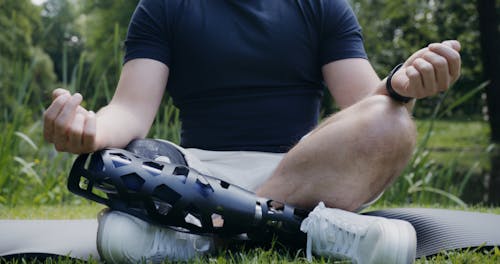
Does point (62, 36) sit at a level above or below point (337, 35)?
below

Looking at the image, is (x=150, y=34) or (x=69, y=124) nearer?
(x=69, y=124)

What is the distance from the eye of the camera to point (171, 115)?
320 centimetres

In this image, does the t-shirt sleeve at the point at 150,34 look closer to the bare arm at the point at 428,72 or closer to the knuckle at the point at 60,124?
the knuckle at the point at 60,124

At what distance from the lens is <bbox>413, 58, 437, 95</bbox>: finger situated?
1223 millimetres

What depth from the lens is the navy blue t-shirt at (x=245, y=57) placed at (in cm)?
177

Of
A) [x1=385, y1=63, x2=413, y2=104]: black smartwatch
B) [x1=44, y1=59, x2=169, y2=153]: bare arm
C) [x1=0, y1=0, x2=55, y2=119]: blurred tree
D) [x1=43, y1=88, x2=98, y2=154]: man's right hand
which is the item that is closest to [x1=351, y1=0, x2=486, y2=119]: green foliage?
[x1=0, y1=0, x2=55, y2=119]: blurred tree

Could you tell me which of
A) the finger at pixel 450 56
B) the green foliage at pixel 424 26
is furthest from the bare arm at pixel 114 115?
the green foliage at pixel 424 26

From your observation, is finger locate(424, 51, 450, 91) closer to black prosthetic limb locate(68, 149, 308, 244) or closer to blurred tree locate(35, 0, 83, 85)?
black prosthetic limb locate(68, 149, 308, 244)

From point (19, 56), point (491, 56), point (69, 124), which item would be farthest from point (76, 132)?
point (491, 56)

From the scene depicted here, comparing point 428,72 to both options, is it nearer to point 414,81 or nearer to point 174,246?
point 414,81

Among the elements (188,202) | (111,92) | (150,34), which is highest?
(150,34)

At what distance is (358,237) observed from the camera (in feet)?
4.03

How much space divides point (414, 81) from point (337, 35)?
655 mm

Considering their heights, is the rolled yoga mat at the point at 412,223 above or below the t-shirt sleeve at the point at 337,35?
below
